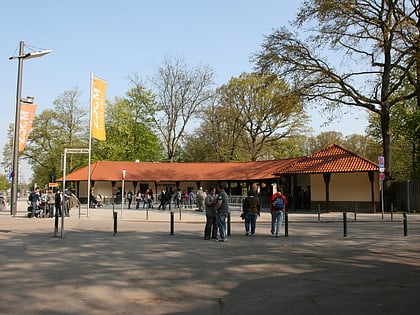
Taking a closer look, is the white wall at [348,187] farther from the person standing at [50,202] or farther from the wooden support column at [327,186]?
the person standing at [50,202]

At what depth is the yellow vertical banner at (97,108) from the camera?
29141mm

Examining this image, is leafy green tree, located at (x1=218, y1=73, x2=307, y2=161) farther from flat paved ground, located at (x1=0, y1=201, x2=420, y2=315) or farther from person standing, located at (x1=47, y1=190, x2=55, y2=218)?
flat paved ground, located at (x1=0, y1=201, x2=420, y2=315)

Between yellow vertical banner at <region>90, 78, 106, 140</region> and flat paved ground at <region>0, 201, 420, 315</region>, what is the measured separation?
15.4m

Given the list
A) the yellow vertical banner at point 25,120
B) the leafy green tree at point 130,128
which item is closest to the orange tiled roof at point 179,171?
the leafy green tree at point 130,128

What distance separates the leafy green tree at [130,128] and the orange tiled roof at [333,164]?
32179 millimetres

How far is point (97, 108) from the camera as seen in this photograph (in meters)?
29.4

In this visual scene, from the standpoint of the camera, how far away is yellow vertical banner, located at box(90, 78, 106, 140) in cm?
2914

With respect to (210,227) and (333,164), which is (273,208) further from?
(333,164)

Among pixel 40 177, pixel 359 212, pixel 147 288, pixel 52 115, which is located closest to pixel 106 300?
pixel 147 288

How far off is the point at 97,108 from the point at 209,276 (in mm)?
22711

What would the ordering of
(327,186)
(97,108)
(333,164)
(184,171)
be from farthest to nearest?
1. (184,171)
2. (333,164)
3. (327,186)
4. (97,108)

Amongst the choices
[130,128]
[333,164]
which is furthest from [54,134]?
[333,164]

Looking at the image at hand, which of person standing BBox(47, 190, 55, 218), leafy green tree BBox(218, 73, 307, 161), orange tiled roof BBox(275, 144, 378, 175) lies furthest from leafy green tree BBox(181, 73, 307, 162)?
person standing BBox(47, 190, 55, 218)

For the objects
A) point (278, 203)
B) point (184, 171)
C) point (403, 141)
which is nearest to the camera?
point (278, 203)
